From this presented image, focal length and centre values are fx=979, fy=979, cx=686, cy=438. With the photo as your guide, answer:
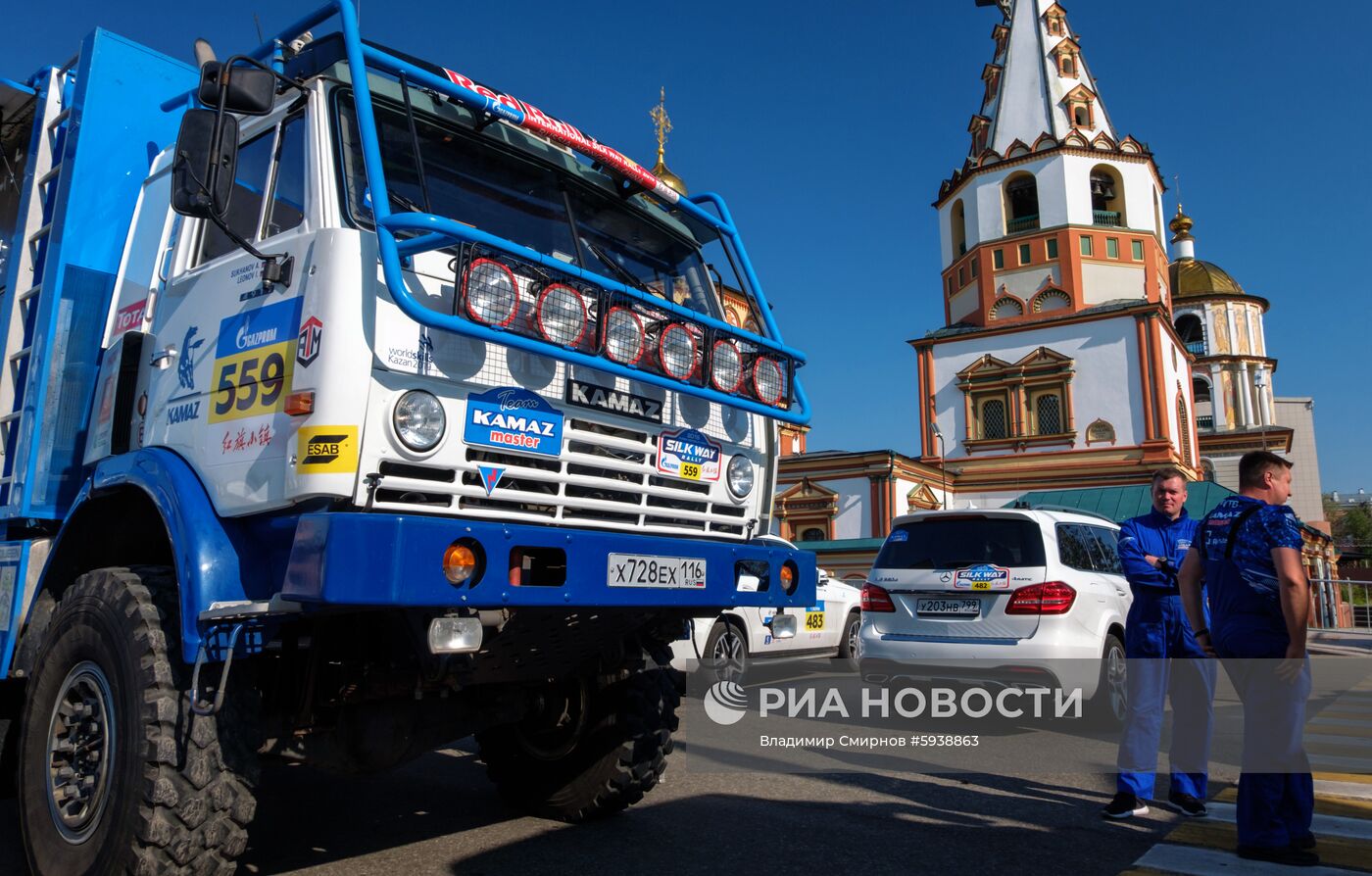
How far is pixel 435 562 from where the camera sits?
10.1 ft

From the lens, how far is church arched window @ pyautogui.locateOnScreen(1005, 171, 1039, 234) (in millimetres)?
40312

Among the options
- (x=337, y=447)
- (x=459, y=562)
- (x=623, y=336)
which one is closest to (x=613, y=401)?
(x=623, y=336)

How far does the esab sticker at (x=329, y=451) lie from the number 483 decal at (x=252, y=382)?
0.86ft

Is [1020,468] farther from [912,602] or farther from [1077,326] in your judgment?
[912,602]

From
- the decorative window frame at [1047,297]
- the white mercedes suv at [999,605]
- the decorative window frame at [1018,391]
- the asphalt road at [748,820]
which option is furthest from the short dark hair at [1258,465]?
the decorative window frame at [1047,297]

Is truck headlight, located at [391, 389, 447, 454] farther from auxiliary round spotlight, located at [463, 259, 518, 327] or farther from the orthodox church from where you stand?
the orthodox church

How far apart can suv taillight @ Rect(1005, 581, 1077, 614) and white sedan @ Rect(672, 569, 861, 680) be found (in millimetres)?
1533

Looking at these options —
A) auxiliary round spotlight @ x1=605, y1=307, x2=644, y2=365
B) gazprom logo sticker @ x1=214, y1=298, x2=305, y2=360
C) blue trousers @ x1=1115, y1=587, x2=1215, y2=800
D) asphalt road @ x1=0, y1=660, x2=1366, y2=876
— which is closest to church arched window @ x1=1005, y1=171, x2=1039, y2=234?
asphalt road @ x1=0, y1=660, x2=1366, y2=876

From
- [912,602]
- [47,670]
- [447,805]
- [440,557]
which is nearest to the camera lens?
[440,557]

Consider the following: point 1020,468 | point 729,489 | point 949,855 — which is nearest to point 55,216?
point 729,489

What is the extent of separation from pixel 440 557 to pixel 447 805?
2866 mm

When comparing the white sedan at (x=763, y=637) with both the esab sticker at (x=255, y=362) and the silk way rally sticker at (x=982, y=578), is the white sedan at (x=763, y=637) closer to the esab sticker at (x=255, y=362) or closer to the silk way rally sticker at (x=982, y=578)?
the silk way rally sticker at (x=982, y=578)

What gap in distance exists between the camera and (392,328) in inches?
131

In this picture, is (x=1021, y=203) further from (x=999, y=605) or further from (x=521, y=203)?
(x=521, y=203)
